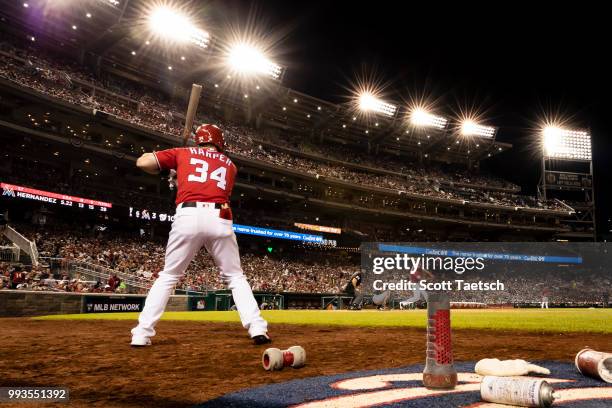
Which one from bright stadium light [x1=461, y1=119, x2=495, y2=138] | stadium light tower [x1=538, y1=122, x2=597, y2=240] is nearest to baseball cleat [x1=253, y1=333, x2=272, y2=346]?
bright stadium light [x1=461, y1=119, x2=495, y2=138]

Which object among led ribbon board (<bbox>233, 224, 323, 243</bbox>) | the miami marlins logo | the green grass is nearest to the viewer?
the miami marlins logo

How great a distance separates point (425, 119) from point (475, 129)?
780 cm

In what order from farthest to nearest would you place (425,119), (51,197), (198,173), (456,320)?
(425,119)
(51,197)
(456,320)
(198,173)

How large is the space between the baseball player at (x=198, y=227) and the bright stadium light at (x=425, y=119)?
4767cm

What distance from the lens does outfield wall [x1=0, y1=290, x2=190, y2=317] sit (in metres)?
13.6

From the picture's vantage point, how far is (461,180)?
189 feet

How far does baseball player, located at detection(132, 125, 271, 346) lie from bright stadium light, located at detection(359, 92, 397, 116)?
43.5m

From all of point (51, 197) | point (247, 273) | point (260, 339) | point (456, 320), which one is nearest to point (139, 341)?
point (260, 339)

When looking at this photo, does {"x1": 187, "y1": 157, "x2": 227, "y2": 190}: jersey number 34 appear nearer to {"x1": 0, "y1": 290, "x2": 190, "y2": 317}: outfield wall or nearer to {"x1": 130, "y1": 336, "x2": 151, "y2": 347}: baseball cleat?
{"x1": 130, "y1": 336, "x2": 151, "y2": 347}: baseball cleat

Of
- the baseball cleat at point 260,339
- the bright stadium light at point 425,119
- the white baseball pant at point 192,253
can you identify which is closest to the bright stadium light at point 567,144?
the bright stadium light at point 425,119

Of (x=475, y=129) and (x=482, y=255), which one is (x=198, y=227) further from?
(x=475, y=129)

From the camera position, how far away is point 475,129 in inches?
2144

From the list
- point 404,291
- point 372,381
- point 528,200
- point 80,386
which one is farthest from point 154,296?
point 528,200

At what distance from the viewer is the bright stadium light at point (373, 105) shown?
47.0m
